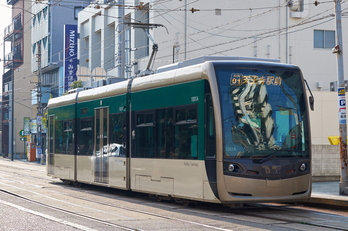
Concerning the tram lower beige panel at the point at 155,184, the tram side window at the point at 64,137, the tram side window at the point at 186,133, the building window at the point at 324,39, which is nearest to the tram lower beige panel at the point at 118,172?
the tram lower beige panel at the point at 155,184

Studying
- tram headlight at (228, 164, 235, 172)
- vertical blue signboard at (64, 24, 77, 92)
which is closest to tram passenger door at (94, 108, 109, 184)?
tram headlight at (228, 164, 235, 172)

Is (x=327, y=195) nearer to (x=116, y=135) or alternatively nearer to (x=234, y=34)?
(x=116, y=135)

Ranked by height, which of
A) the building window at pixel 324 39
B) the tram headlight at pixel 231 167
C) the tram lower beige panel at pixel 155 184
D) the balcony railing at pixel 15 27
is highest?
the balcony railing at pixel 15 27

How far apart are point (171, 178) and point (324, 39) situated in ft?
111

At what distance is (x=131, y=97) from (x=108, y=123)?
1.77 m

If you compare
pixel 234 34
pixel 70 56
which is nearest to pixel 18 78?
pixel 70 56

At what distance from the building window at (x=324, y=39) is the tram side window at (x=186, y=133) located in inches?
1303

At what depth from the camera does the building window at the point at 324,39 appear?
146 feet

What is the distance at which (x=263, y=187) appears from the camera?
12133 millimetres

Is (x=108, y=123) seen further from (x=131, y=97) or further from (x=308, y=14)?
(x=308, y=14)

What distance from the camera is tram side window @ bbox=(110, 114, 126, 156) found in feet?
54.0

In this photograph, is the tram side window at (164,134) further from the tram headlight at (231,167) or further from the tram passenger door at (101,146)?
the tram passenger door at (101,146)

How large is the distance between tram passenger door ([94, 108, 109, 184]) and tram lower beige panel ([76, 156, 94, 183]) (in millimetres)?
475

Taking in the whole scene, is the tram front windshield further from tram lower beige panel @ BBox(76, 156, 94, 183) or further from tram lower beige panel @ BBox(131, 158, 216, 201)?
tram lower beige panel @ BBox(76, 156, 94, 183)
